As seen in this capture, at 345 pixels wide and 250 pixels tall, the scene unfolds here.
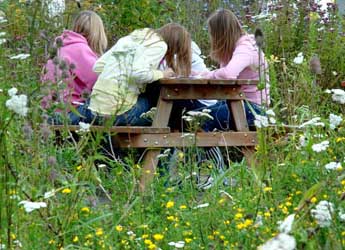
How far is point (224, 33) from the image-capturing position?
6.69m

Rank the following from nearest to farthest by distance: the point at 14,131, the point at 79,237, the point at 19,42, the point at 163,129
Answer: the point at 14,131 < the point at 79,237 < the point at 163,129 < the point at 19,42

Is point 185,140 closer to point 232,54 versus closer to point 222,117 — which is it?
point 222,117

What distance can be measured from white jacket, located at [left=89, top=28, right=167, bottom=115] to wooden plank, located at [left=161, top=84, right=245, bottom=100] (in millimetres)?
119

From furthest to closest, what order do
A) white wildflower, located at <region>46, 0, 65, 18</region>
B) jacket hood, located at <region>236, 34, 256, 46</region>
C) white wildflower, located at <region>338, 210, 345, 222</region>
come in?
white wildflower, located at <region>46, 0, 65, 18</region> → jacket hood, located at <region>236, 34, 256, 46</region> → white wildflower, located at <region>338, 210, 345, 222</region>

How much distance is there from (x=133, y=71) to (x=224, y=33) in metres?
1.35

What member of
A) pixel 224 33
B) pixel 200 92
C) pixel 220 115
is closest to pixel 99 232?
pixel 200 92

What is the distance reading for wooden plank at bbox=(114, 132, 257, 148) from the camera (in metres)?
5.57

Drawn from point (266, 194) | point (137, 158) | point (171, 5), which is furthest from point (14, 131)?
point (171, 5)

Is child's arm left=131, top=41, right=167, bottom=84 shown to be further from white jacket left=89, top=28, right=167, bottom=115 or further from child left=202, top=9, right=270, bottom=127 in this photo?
child left=202, top=9, right=270, bottom=127

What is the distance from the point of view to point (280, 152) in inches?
189

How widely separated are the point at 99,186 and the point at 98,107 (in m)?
1.24

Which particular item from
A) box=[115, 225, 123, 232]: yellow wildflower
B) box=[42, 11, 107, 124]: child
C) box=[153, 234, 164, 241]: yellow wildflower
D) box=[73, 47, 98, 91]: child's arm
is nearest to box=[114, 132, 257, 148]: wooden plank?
box=[42, 11, 107, 124]: child

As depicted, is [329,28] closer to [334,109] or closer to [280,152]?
[334,109]

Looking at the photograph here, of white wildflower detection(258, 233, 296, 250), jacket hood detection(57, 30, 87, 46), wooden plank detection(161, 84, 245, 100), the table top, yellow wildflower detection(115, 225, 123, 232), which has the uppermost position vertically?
white wildflower detection(258, 233, 296, 250)
